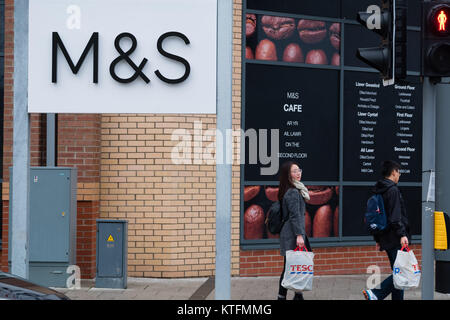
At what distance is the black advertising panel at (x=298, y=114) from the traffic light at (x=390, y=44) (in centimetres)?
406

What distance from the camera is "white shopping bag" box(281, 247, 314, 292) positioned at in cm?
827

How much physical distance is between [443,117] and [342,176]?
2.82 meters

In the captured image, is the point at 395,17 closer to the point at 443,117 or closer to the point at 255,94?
the point at 443,117

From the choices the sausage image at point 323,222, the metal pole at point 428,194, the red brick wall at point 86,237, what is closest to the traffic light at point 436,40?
the metal pole at point 428,194

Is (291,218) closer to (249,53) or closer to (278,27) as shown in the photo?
(249,53)

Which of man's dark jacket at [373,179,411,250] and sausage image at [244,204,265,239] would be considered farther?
sausage image at [244,204,265,239]

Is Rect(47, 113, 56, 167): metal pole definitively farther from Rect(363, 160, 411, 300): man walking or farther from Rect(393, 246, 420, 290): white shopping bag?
Rect(393, 246, 420, 290): white shopping bag

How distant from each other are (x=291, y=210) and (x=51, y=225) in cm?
327

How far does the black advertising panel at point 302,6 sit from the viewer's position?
10930mm

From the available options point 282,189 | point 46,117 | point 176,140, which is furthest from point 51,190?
point 282,189

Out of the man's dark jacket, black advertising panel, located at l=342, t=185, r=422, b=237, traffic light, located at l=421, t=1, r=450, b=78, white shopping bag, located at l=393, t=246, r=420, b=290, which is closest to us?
traffic light, located at l=421, t=1, r=450, b=78

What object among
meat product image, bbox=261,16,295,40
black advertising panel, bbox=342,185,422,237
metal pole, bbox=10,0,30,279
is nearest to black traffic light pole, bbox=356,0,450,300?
metal pole, bbox=10,0,30,279

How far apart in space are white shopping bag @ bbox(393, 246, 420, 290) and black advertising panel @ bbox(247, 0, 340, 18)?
4.59 meters

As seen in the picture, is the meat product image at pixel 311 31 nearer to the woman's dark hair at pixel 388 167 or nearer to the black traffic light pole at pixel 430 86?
the woman's dark hair at pixel 388 167
